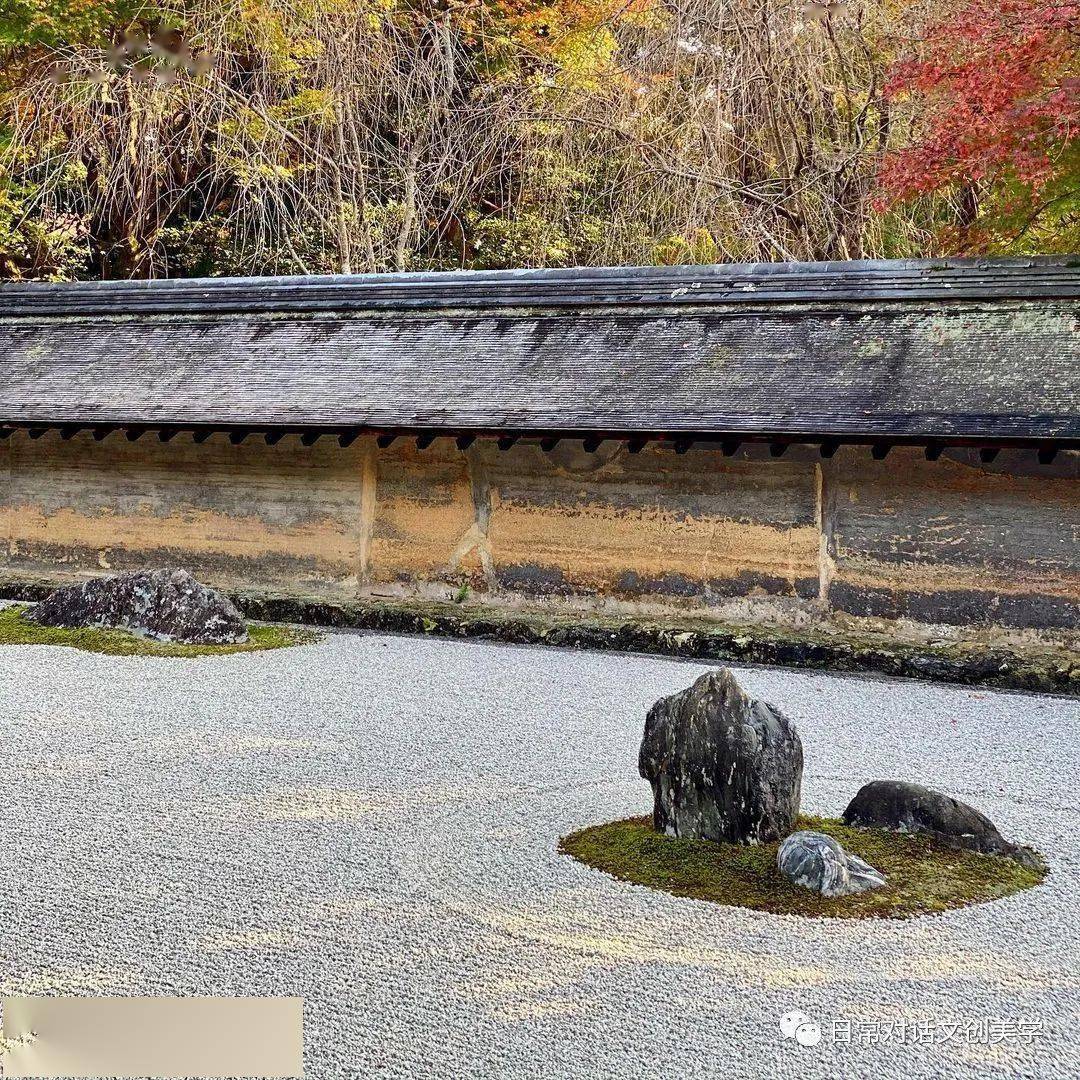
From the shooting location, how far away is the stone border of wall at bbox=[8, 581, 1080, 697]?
29.2 feet

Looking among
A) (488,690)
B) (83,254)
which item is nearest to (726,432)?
(488,690)

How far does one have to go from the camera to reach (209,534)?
38.3 feet

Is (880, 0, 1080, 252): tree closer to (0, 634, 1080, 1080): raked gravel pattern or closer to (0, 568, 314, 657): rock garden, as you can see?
(0, 634, 1080, 1080): raked gravel pattern

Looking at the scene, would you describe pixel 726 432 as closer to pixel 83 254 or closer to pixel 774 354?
pixel 774 354

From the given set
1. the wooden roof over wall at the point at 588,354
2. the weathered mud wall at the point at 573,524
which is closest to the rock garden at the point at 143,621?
the weathered mud wall at the point at 573,524

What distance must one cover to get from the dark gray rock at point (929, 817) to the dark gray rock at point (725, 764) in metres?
0.35

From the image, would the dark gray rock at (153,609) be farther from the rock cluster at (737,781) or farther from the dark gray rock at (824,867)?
the dark gray rock at (824,867)

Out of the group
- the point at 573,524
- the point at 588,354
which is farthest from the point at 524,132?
the point at 573,524

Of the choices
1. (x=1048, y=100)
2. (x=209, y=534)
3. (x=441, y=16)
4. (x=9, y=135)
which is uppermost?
(x=441, y=16)

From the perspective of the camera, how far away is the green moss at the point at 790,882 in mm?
4457

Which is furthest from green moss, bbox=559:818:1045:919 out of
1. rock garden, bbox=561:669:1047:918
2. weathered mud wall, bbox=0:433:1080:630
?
weathered mud wall, bbox=0:433:1080:630

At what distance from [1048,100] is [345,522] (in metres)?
7.50

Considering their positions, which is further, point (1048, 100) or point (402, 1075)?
point (1048, 100)

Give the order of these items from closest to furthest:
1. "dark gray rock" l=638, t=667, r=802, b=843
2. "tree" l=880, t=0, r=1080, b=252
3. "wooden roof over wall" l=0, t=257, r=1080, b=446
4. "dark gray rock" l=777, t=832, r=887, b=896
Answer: "dark gray rock" l=777, t=832, r=887, b=896
"dark gray rock" l=638, t=667, r=802, b=843
"wooden roof over wall" l=0, t=257, r=1080, b=446
"tree" l=880, t=0, r=1080, b=252
